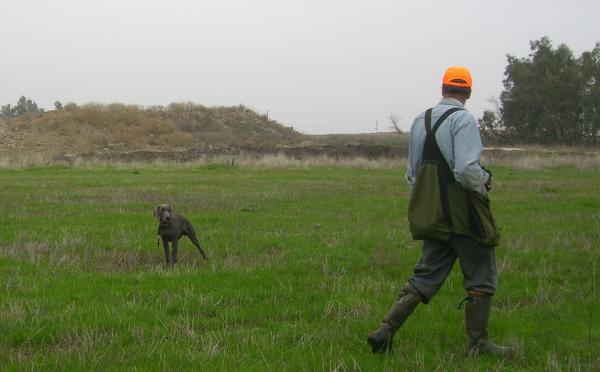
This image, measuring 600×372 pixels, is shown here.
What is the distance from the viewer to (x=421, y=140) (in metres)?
5.63

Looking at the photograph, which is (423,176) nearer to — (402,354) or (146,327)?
(402,354)

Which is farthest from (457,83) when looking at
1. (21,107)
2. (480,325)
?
(21,107)

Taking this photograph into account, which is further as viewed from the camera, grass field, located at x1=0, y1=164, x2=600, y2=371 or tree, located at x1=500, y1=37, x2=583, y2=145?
tree, located at x1=500, y1=37, x2=583, y2=145

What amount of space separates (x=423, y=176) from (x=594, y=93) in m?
A: 61.7

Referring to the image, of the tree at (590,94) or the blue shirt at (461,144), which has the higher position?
the tree at (590,94)

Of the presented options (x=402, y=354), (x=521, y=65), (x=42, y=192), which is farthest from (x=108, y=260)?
(x=521, y=65)

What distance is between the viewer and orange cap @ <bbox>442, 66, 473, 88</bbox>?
5562 mm

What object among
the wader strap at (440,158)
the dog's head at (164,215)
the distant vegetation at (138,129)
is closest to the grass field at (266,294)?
the dog's head at (164,215)

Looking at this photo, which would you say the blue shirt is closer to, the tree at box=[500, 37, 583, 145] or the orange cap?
the orange cap

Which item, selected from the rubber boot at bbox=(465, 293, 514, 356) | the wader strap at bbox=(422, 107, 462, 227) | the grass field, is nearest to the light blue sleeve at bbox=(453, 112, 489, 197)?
the wader strap at bbox=(422, 107, 462, 227)

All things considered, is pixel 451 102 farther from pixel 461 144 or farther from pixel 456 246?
pixel 456 246

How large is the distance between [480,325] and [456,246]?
0.75 meters

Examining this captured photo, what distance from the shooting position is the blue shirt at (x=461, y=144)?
16.8ft

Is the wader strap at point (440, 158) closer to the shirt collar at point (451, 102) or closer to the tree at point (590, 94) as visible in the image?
the shirt collar at point (451, 102)
